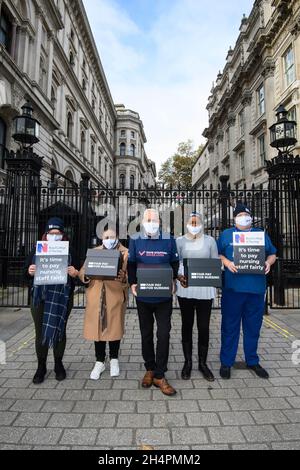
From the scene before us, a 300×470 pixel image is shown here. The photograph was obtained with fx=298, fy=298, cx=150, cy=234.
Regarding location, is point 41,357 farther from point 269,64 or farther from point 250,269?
point 269,64

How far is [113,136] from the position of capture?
61.2m

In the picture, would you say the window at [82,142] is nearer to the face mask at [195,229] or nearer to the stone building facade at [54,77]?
the stone building facade at [54,77]

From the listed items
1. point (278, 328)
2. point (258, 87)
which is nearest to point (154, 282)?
point (278, 328)

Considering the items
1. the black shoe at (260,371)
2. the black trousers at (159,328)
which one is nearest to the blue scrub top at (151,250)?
the black trousers at (159,328)

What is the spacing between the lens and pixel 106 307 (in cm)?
374

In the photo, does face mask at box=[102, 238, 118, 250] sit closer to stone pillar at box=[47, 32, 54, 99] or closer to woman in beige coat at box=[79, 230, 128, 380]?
woman in beige coat at box=[79, 230, 128, 380]

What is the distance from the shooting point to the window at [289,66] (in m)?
19.9

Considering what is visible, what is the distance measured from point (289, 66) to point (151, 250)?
74.6ft

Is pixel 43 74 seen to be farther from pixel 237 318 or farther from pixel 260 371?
pixel 260 371

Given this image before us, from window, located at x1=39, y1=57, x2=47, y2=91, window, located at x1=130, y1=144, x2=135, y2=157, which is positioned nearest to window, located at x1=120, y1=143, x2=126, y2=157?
window, located at x1=130, y1=144, x2=135, y2=157

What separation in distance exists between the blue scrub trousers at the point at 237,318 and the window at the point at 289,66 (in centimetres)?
2086

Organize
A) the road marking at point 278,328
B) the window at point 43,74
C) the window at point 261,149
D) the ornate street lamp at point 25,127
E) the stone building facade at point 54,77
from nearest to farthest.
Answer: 1. the road marking at point 278,328
2. the ornate street lamp at point 25,127
3. the stone building facade at point 54,77
4. the window at point 43,74
5. the window at point 261,149

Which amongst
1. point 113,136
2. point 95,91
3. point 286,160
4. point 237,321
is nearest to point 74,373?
point 237,321

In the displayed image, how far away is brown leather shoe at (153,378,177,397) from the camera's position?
3416 millimetres
